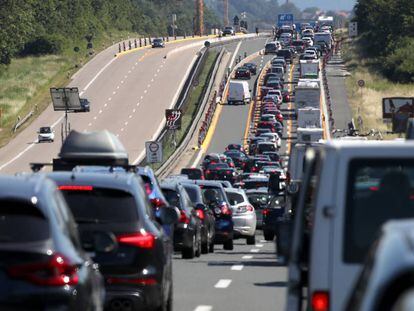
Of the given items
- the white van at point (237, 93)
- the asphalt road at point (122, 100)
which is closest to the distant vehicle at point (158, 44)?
the asphalt road at point (122, 100)

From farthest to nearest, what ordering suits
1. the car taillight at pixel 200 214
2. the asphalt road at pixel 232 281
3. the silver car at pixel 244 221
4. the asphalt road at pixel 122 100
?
the asphalt road at pixel 122 100
the silver car at pixel 244 221
the car taillight at pixel 200 214
the asphalt road at pixel 232 281

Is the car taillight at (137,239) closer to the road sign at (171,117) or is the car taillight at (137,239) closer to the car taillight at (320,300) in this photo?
the car taillight at (320,300)

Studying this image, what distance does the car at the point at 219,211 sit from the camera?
3316cm

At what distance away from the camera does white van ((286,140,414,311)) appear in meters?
8.61

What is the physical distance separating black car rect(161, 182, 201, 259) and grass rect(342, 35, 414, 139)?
66.6 m

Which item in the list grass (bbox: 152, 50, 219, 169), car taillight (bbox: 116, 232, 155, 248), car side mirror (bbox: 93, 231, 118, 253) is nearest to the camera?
car side mirror (bbox: 93, 231, 118, 253)

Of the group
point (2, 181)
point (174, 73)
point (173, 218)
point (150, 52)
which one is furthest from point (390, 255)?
point (150, 52)

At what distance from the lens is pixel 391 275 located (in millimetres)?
5422

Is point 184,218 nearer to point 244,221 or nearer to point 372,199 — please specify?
point 244,221

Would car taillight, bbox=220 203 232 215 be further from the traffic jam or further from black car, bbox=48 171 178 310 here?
black car, bbox=48 171 178 310

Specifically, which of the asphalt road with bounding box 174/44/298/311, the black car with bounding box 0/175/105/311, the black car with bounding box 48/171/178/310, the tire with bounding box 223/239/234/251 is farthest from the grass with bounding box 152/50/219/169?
the black car with bounding box 0/175/105/311

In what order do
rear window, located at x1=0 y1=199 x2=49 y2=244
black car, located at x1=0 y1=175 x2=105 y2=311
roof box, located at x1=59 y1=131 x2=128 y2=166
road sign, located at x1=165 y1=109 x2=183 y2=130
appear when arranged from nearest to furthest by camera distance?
black car, located at x1=0 y1=175 x2=105 y2=311, rear window, located at x1=0 y1=199 x2=49 y2=244, roof box, located at x1=59 y1=131 x2=128 y2=166, road sign, located at x1=165 y1=109 x2=183 y2=130

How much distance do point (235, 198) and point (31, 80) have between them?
92.5 meters

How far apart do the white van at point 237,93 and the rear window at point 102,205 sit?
4006 inches
